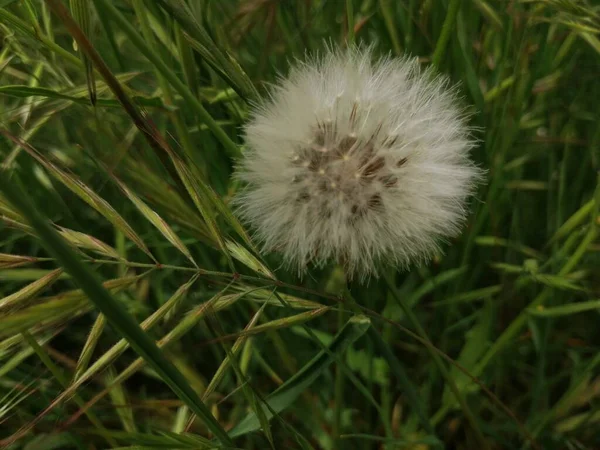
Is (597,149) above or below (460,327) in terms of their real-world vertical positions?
above

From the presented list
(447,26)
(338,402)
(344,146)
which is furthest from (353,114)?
(338,402)

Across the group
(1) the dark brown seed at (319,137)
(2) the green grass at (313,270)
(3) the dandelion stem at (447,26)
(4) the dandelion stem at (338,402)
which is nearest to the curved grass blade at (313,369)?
(2) the green grass at (313,270)

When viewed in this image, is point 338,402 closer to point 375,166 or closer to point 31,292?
point 375,166

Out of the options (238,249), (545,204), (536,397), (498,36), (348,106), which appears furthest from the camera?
(545,204)

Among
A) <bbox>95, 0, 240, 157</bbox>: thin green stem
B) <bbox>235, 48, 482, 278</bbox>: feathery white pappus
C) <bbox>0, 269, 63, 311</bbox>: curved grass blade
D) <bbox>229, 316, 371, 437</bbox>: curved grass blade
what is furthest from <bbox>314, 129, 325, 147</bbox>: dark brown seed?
<bbox>0, 269, 63, 311</bbox>: curved grass blade

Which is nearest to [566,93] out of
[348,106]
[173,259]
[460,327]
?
[460,327]

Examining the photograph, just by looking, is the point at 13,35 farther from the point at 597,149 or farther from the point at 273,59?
the point at 597,149

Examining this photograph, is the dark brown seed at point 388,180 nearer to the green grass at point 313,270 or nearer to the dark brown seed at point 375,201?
the dark brown seed at point 375,201
